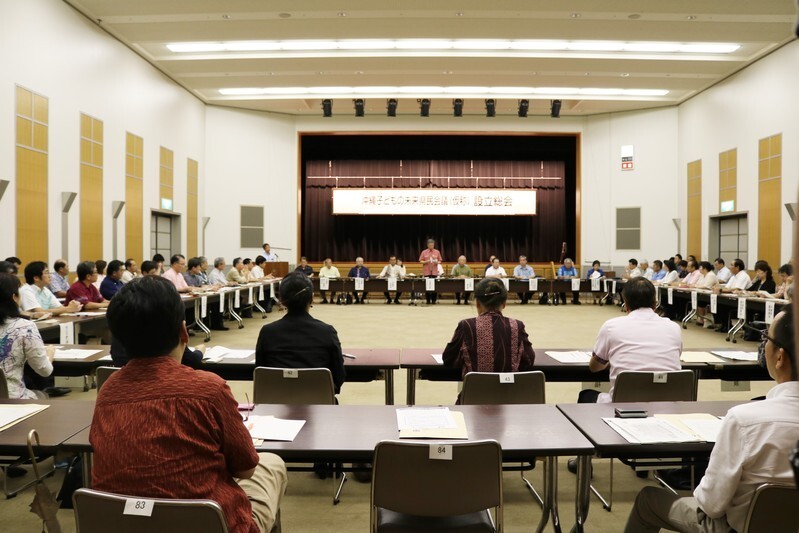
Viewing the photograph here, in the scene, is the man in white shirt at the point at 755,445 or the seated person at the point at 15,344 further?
the seated person at the point at 15,344

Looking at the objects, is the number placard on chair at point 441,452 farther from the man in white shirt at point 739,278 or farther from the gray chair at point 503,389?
the man in white shirt at point 739,278

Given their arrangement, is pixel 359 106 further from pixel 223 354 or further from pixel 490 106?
pixel 223 354

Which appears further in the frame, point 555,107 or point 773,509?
point 555,107

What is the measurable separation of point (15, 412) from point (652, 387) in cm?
266

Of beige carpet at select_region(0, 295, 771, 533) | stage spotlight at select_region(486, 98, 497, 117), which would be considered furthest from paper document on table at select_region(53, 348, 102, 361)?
stage spotlight at select_region(486, 98, 497, 117)

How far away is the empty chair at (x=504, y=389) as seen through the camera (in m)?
2.58

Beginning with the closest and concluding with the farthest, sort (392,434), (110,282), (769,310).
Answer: (392,434) → (769,310) → (110,282)

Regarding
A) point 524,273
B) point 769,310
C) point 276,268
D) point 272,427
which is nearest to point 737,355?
point 272,427

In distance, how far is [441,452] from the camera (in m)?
1.54

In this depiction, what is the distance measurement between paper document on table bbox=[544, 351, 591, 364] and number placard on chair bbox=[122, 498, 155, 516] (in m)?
2.48

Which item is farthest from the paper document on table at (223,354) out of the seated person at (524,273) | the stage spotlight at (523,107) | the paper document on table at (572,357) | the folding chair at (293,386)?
the stage spotlight at (523,107)

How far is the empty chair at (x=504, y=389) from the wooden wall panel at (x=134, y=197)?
28.9 ft

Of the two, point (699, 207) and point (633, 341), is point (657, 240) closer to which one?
point (699, 207)

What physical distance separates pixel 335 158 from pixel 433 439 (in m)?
14.2
